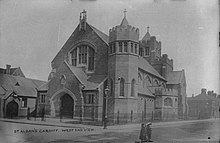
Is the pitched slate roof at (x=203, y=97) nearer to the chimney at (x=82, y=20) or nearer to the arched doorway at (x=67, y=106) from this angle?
the arched doorway at (x=67, y=106)

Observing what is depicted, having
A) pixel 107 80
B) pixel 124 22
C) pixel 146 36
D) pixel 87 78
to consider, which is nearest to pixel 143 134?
pixel 107 80

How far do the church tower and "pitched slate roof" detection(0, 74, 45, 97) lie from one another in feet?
3.54

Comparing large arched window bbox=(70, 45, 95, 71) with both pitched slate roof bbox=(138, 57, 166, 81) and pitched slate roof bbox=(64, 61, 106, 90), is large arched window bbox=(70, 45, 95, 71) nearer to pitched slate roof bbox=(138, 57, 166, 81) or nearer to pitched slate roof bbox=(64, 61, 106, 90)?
pitched slate roof bbox=(64, 61, 106, 90)

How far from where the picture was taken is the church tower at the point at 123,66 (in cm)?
Result: 399

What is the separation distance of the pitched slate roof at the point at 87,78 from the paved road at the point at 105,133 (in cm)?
67

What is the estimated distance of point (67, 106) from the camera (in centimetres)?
414

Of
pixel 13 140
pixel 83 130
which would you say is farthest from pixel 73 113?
pixel 13 140

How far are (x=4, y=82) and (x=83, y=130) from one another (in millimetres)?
1281

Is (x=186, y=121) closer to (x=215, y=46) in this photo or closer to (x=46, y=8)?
(x=215, y=46)

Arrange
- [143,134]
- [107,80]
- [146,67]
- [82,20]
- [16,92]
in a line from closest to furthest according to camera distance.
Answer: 1. [143,134]
2. [16,92]
3. [82,20]
4. [107,80]
5. [146,67]

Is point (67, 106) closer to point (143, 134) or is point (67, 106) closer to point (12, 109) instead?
point (12, 109)

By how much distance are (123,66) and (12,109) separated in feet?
5.54

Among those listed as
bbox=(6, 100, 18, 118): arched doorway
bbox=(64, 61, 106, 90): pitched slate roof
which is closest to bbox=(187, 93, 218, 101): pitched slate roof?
bbox=(64, 61, 106, 90): pitched slate roof

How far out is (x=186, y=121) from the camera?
4062mm
